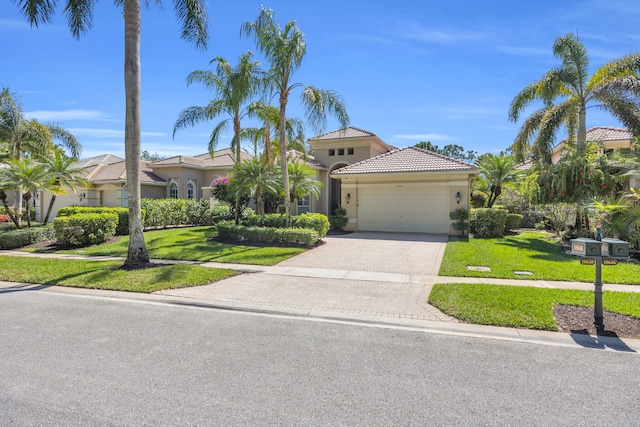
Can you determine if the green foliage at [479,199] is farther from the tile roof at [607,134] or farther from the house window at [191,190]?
the house window at [191,190]

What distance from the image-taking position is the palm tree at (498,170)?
69.6 feet

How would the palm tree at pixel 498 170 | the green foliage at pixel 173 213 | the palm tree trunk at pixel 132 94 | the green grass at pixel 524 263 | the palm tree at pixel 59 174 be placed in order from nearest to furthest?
the green grass at pixel 524 263
the palm tree trunk at pixel 132 94
the palm tree at pixel 59 174
the green foliage at pixel 173 213
the palm tree at pixel 498 170

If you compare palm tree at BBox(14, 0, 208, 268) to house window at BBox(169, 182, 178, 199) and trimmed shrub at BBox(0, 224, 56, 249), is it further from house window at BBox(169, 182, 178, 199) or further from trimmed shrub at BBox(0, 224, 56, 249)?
house window at BBox(169, 182, 178, 199)

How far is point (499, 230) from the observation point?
712 inches

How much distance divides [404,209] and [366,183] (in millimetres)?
2576

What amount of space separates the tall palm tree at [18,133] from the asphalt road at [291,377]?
62.0ft

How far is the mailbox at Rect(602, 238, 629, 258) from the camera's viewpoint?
17.3ft

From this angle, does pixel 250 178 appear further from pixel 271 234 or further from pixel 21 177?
pixel 21 177

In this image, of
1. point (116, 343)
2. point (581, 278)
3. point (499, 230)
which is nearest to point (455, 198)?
point (499, 230)

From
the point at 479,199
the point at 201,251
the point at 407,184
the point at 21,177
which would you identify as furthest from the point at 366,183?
the point at 21,177

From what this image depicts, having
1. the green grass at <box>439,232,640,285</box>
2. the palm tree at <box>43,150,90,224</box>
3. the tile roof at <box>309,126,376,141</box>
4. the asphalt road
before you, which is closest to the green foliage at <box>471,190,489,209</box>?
the tile roof at <box>309,126,376,141</box>

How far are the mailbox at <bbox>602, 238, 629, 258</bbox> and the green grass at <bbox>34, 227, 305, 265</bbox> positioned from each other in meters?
8.12

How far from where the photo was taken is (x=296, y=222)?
634 inches

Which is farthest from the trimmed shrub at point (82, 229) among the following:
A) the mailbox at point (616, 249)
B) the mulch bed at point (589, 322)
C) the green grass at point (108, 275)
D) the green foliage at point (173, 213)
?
the mailbox at point (616, 249)
